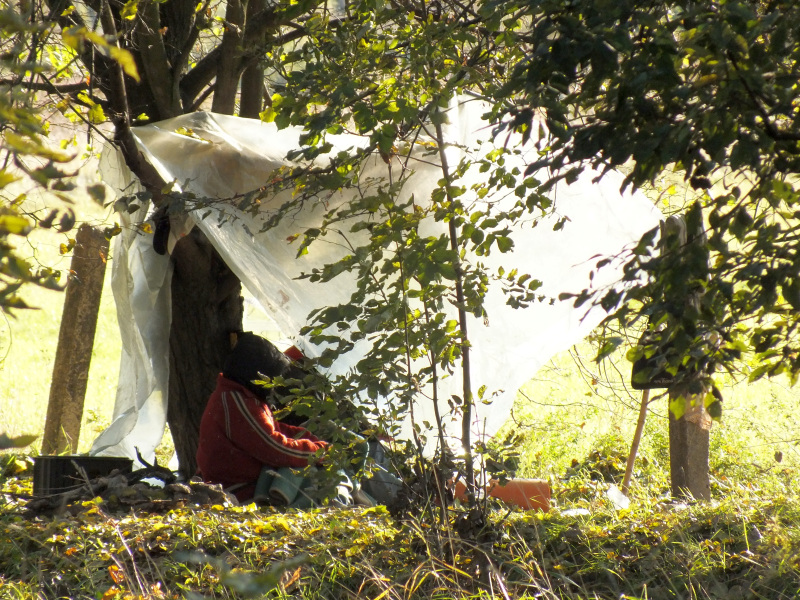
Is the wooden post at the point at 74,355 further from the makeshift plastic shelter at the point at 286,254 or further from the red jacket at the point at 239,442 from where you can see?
the red jacket at the point at 239,442

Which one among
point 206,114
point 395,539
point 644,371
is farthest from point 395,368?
point 206,114

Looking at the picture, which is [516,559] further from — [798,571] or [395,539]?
[798,571]

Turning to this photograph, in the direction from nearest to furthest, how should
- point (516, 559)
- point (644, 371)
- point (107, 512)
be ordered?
point (644, 371), point (516, 559), point (107, 512)

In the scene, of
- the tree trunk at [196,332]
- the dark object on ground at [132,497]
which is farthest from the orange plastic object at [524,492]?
the tree trunk at [196,332]

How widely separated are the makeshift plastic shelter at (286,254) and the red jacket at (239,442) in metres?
0.46

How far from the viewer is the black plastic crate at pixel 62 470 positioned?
4.58m

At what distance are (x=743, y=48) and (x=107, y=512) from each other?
3.51 m

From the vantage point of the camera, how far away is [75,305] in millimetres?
6320

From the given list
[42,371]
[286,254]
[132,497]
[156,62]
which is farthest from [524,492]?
[42,371]

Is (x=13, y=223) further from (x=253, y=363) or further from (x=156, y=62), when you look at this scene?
(x=156, y=62)

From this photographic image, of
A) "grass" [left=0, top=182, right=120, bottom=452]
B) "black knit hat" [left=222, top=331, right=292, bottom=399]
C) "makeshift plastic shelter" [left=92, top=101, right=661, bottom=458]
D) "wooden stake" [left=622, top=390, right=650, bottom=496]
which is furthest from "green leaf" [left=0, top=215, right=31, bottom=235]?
"grass" [left=0, top=182, right=120, bottom=452]

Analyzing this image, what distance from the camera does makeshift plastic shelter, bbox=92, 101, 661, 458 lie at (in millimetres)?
4113

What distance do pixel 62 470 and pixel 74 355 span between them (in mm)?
1894

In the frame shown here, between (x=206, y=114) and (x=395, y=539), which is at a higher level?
(x=206, y=114)
